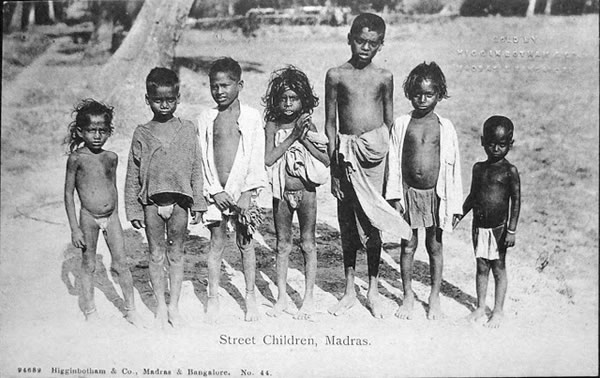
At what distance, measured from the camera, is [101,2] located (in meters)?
3.96

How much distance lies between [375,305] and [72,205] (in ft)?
5.38

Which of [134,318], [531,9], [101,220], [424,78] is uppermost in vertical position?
[531,9]

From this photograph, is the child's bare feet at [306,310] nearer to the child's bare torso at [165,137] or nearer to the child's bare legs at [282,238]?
the child's bare legs at [282,238]

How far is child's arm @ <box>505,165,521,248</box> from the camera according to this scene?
3.51 meters

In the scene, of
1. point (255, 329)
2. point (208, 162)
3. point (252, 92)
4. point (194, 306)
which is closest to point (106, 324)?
point (194, 306)

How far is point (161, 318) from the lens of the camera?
3.61 metres

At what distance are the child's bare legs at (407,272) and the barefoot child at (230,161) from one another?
2.54 feet

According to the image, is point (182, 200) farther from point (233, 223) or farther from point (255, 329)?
point (255, 329)

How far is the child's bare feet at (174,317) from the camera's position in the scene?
3586 millimetres

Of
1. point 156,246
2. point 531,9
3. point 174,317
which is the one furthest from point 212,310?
point 531,9

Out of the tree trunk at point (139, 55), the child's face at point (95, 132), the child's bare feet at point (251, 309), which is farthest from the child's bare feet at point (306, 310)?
the tree trunk at point (139, 55)

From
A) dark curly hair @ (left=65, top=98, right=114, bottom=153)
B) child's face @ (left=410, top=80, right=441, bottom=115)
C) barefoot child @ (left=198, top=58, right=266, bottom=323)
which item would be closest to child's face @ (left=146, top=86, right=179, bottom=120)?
barefoot child @ (left=198, top=58, right=266, bottom=323)

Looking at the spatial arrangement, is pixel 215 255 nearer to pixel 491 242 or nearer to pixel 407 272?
pixel 407 272

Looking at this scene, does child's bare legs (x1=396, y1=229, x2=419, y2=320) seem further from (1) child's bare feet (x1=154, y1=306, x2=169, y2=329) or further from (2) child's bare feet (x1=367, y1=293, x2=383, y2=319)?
(1) child's bare feet (x1=154, y1=306, x2=169, y2=329)
